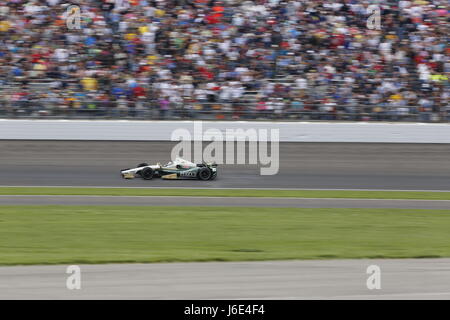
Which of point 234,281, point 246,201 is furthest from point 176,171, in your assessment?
point 234,281

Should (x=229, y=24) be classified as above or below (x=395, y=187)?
above

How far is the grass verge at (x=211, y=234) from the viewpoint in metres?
10.4

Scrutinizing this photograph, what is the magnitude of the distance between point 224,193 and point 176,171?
1.90 meters

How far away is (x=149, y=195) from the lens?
16.7m

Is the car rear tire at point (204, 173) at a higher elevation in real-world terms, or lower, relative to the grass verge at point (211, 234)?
lower

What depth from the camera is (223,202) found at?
15992mm

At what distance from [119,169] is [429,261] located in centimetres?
1114

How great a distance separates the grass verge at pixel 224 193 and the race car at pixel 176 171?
3.24 ft

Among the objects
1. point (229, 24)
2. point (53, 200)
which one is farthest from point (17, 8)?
point (53, 200)

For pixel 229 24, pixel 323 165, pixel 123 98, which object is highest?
pixel 229 24

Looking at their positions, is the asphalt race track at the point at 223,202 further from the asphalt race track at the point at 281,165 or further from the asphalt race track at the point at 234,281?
the asphalt race track at the point at 234,281

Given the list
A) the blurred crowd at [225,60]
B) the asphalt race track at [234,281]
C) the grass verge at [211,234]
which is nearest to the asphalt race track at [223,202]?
the grass verge at [211,234]

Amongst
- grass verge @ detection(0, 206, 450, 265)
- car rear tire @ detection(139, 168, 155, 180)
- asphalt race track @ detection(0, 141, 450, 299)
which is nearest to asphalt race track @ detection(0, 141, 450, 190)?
asphalt race track @ detection(0, 141, 450, 299)
